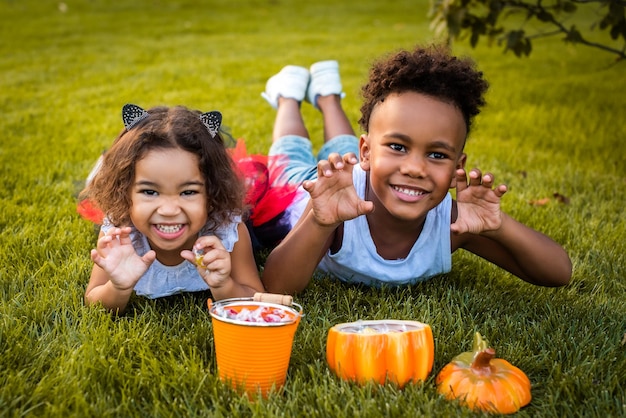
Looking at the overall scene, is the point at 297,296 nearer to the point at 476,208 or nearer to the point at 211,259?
the point at 211,259

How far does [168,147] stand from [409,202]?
898mm

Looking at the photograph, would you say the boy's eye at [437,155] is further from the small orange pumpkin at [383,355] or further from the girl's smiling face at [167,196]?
the girl's smiling face at [167,196]

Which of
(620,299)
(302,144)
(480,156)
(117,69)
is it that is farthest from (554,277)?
(117,69)

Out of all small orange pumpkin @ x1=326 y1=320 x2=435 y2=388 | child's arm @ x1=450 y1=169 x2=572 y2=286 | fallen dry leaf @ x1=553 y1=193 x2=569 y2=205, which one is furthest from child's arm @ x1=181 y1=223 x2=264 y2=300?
fallen dry leaf @ x1=553 y1=193 x2=569 y2=205

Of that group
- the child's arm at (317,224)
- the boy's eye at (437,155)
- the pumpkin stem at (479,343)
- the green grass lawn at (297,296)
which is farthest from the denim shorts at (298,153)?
the pumpkin stem at (479,343)

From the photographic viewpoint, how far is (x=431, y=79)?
256cm

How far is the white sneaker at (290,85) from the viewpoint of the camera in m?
4.35

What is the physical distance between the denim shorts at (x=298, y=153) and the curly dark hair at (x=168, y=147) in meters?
0.91

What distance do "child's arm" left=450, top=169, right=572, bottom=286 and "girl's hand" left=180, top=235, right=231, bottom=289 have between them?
0.83 m

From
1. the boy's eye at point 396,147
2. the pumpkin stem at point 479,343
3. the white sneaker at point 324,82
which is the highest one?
the white sneaker at point 324,82

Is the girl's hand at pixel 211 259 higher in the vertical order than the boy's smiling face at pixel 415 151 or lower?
lower

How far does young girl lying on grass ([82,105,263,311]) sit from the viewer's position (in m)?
2.37

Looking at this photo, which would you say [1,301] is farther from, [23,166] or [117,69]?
[117,69]

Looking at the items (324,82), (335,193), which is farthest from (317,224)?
(324,82)
